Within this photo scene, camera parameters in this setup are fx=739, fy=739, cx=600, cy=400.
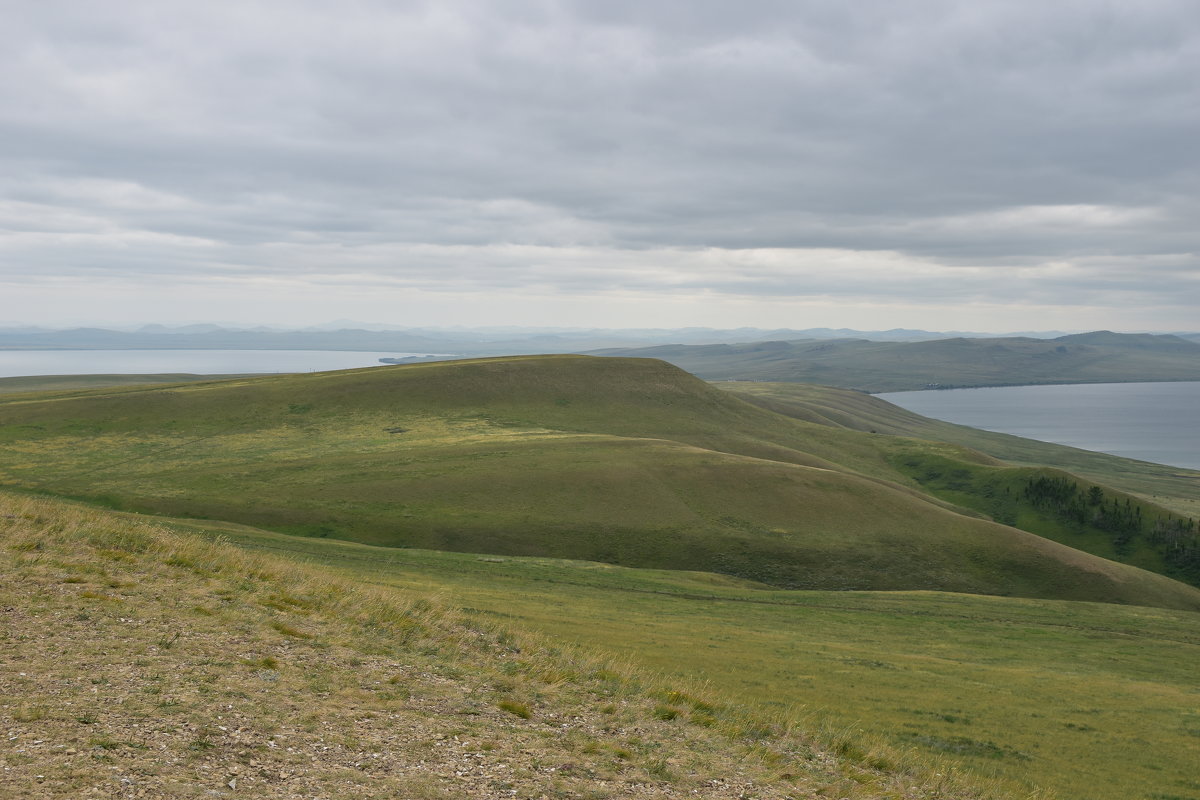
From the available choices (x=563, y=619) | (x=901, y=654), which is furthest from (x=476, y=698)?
(x=901, y=654)

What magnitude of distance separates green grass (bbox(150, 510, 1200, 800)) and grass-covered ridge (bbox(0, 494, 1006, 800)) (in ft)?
7.16

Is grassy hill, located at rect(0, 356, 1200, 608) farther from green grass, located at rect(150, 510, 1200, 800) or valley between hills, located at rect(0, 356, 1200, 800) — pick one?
green grass, located at rect(150, 510, 1200, 800)

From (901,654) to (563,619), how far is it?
15179mm

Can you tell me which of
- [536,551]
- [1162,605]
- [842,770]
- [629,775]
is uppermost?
[629,775]

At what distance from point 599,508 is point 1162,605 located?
46998 mm

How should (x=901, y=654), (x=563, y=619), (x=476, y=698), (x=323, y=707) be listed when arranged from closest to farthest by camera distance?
(x=323, y=707)
(x=476, y=698)
(x=563, y=619)
(x=901, y=654)

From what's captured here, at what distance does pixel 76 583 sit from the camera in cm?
1859

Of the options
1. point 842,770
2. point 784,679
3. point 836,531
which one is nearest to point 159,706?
point 842,770

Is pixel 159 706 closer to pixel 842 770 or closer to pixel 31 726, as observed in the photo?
pixel 31 726

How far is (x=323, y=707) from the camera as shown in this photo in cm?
1432

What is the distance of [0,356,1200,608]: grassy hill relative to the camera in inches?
2373

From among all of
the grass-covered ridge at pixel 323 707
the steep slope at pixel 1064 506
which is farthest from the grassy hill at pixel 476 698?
the steep slope at pixel 1064 506

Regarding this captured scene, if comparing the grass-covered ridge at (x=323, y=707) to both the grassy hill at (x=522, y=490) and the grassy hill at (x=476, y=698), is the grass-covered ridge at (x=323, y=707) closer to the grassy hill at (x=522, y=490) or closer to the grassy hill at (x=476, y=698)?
the grassy hill at (x=476, y=698)

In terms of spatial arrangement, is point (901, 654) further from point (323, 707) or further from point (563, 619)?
point (323, 707)
